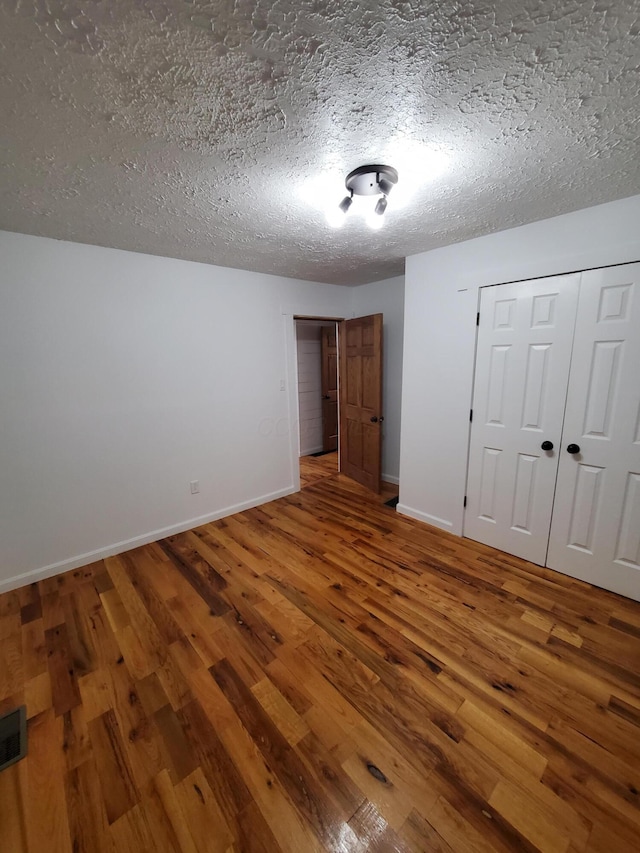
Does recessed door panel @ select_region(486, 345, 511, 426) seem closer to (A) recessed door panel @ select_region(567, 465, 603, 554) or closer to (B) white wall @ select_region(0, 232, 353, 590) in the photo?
(A) recessed door panel @ select_region(567, 465, 603, 554)

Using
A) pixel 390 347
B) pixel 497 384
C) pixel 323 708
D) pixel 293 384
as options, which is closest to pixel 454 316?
pixel 497 384

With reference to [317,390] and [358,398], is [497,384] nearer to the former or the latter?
[358,398]

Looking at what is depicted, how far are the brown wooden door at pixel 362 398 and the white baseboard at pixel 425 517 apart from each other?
1.82ft

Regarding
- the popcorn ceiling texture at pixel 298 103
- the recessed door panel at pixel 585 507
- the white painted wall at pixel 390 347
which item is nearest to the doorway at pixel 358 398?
the white painted wall at pixel 390 347

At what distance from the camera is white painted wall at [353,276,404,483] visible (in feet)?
12.4

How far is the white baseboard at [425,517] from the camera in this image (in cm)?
290

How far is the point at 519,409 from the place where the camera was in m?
2.37

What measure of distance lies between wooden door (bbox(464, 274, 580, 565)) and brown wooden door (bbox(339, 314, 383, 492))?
119 cm

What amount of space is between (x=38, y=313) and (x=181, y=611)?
7.26ft

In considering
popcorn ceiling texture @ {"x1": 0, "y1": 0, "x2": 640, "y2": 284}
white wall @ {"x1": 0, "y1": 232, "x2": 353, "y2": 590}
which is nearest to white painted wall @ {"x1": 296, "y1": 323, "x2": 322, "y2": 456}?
white wall @ {"x1": 0, "y1": 232, "x2": 353, "y2": 590}

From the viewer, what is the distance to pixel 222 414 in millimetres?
3174

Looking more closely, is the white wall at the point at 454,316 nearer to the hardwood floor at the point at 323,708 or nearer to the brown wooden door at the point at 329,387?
the hardwood floor at the point at 323,708

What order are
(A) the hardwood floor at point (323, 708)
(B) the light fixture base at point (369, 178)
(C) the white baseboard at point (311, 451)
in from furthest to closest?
(C) the white baseboard at point (311, 451)
(B) the light fixture base at point (369, 178)
(A) the hardwood floor at point (323, 708)

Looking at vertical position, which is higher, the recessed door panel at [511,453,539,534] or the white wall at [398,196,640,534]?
the white wall at [398,196,640,534]
